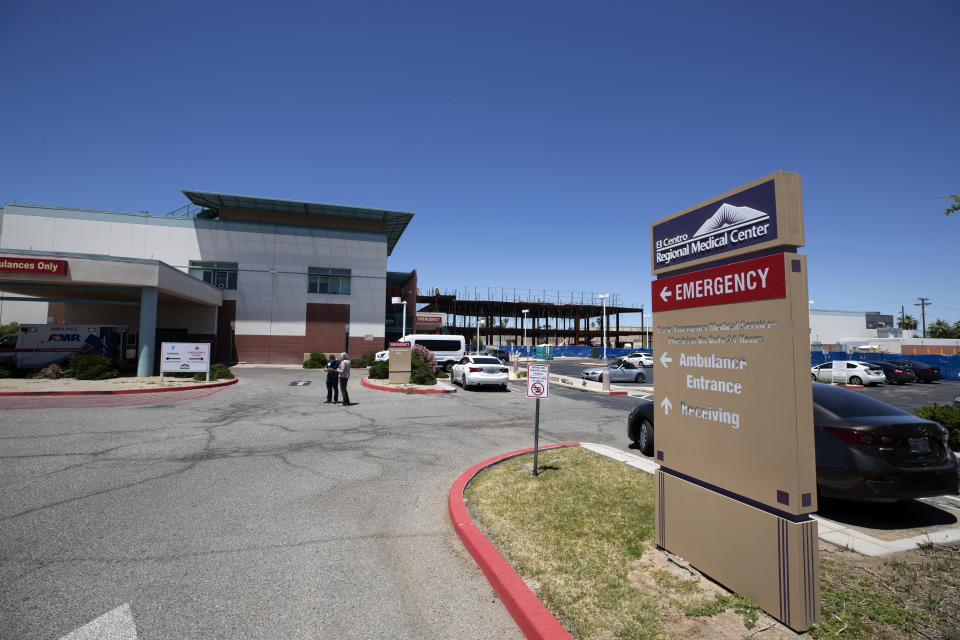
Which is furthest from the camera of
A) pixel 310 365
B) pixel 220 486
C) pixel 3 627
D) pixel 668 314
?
pixel 310 365

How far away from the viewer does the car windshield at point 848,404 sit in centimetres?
512

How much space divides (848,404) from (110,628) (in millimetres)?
7345

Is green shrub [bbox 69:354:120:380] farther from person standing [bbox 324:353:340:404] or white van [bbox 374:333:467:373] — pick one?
white van [bbox 374:333:467:373]

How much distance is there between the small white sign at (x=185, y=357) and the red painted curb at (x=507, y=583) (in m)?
18.7

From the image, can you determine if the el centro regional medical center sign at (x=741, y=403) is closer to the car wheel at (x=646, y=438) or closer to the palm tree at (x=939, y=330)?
the car wheel at (x=646, y=438)

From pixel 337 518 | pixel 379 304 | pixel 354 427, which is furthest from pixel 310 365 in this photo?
pixel 337 518

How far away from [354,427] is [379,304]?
2933cm

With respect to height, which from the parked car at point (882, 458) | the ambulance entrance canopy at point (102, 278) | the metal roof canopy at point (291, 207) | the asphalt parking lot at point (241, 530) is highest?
the metal roof canopy at point (291, 207)

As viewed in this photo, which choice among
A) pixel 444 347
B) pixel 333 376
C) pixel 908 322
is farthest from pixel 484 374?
pixel 908 322

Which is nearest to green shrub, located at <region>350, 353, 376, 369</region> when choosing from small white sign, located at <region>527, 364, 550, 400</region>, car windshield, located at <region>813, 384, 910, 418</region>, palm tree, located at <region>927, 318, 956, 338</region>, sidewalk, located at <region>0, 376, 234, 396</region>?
sidewalk, located at <region>0, 376, 234, 396</region>

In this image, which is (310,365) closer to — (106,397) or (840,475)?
(106,397)

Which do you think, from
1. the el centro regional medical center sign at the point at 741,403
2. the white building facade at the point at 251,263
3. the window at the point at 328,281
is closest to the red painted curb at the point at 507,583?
the el centro regional medical center sign at the point at 741,403

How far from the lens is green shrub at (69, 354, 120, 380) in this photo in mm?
18469

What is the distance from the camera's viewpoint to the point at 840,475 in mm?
4859
